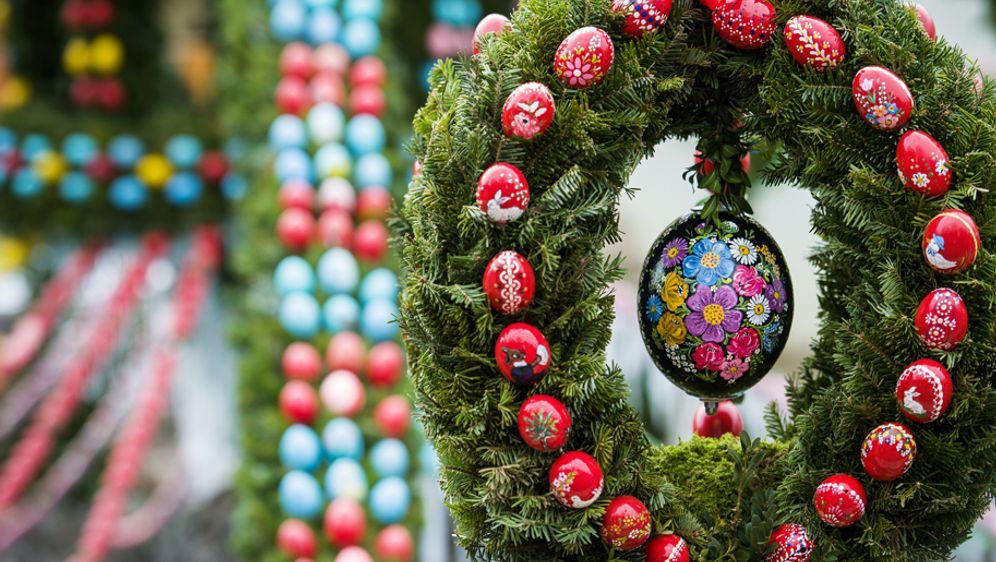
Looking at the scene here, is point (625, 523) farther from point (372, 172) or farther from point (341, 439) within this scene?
point (372, 172)

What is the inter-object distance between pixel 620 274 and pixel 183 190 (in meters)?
2.20

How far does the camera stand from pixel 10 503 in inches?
121

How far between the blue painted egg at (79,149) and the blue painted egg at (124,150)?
0.13ft

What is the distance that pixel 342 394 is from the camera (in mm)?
2014

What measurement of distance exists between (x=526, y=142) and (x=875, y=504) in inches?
17.0

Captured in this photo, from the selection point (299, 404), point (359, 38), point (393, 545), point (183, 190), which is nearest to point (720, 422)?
point (393, 545)

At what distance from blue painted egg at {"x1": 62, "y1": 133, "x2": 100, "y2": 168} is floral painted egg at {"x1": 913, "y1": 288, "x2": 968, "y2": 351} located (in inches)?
96.3

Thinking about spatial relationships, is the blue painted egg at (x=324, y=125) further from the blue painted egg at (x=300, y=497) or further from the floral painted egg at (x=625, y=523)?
the floral painted egg at (x=625, y=523)

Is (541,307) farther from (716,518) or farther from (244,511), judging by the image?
(244,511)

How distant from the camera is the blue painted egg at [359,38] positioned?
243 centimetres

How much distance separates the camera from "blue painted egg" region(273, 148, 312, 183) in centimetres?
227

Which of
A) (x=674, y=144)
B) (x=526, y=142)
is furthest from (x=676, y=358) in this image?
(x=674, y=144)

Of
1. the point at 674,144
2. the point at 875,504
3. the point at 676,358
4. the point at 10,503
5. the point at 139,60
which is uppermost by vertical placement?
the point at 139,60

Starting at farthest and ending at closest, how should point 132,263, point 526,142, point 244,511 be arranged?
point 132,263 → point 244,511 → point 526,142
